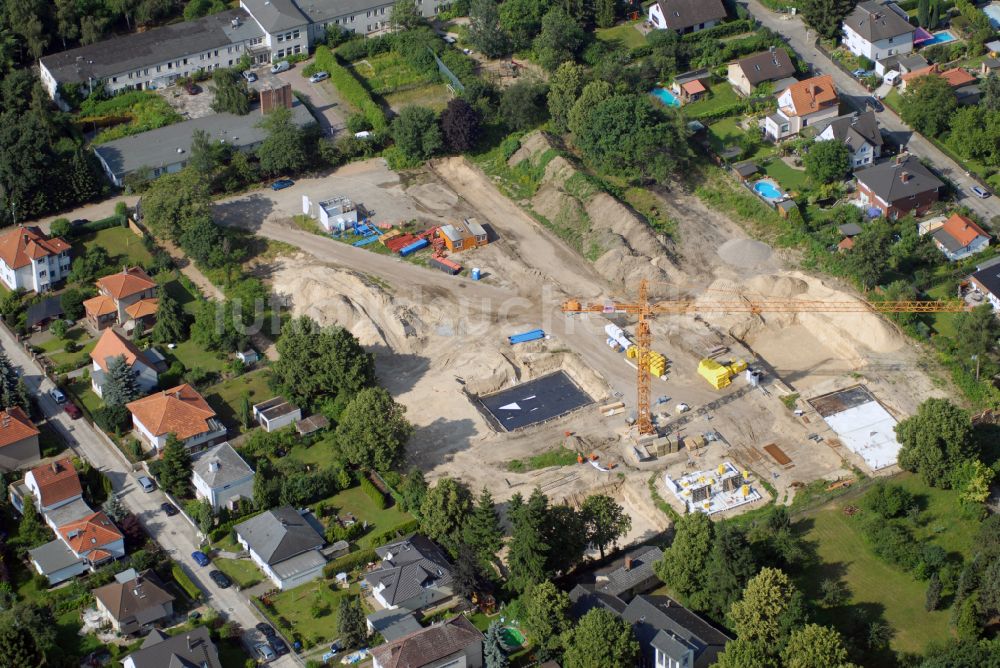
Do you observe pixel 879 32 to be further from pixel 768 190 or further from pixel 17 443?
pixel 17 443

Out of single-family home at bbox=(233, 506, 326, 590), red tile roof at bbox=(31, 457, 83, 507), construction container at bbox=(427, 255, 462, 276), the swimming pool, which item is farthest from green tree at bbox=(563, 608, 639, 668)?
the swimming pool

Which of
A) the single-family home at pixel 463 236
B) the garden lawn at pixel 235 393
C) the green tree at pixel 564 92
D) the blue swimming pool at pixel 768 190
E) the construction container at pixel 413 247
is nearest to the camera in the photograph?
the garden lawn at pixel 235 393

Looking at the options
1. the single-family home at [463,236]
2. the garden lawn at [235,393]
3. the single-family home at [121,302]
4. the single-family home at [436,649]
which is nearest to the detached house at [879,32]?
the single-family home at [463,236]

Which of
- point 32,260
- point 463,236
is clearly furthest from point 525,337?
point 32,260

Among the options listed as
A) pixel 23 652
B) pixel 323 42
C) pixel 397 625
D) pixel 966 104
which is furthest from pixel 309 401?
pixel 966 104

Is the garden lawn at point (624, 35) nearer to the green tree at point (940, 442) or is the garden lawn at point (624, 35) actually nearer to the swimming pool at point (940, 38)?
the swimming pool at point (940, 38)

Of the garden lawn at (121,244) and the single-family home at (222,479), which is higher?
the garden lawn at (121,244)

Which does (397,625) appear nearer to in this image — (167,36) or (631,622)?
(631,622)
